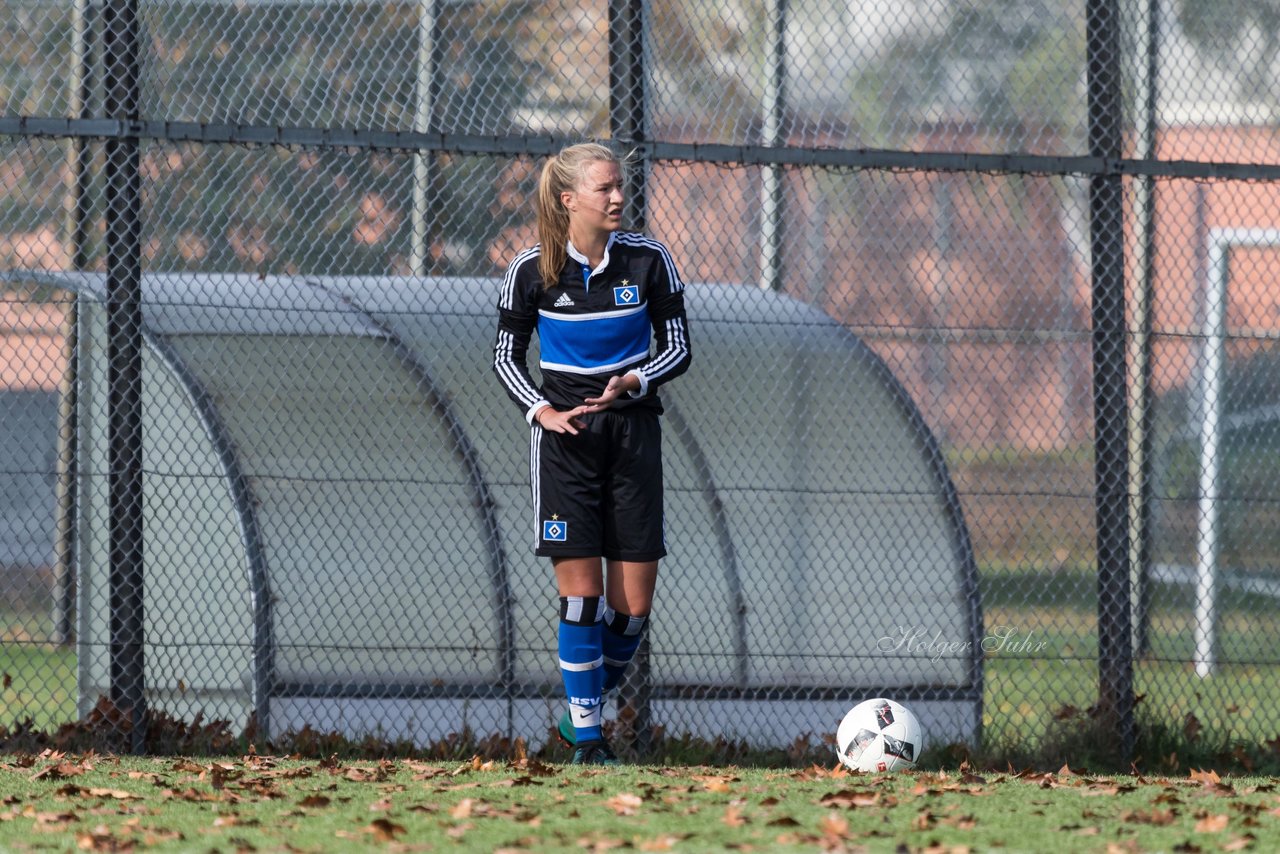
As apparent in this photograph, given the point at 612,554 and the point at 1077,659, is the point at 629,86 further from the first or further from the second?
the point at 1077,659

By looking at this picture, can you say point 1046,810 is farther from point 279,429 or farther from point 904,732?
point 279,429

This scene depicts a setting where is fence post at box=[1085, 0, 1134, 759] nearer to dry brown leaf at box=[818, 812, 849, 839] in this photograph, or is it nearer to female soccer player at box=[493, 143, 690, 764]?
female soccer player at box=[493, 143, 690, 764]

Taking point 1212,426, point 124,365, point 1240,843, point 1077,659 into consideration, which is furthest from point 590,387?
point 1212,426

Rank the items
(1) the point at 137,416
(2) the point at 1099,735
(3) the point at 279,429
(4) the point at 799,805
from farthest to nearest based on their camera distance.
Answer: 1. (3) the point at 279,429
2. (2) the point at 1099,735
3. (1) the point at 137,416
4. (4) the point at 799,805

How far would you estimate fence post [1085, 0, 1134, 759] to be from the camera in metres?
7.04

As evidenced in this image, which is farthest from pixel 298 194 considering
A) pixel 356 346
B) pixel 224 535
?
pixel 224 535

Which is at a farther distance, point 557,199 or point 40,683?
point 40,683

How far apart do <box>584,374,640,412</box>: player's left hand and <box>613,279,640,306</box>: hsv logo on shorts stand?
0.91ft

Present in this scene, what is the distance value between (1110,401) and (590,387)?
265cm

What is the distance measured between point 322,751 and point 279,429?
63.9 inches

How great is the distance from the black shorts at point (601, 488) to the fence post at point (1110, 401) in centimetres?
234

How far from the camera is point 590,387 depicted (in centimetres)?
583

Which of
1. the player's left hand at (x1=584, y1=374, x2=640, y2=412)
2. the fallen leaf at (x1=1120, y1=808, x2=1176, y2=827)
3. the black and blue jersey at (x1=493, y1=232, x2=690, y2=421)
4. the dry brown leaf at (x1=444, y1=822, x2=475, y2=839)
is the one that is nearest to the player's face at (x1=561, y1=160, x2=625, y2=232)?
the black and blue jersey at (x1=493, y1=232, x2=690, y2=421)

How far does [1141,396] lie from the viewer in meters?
8.34
